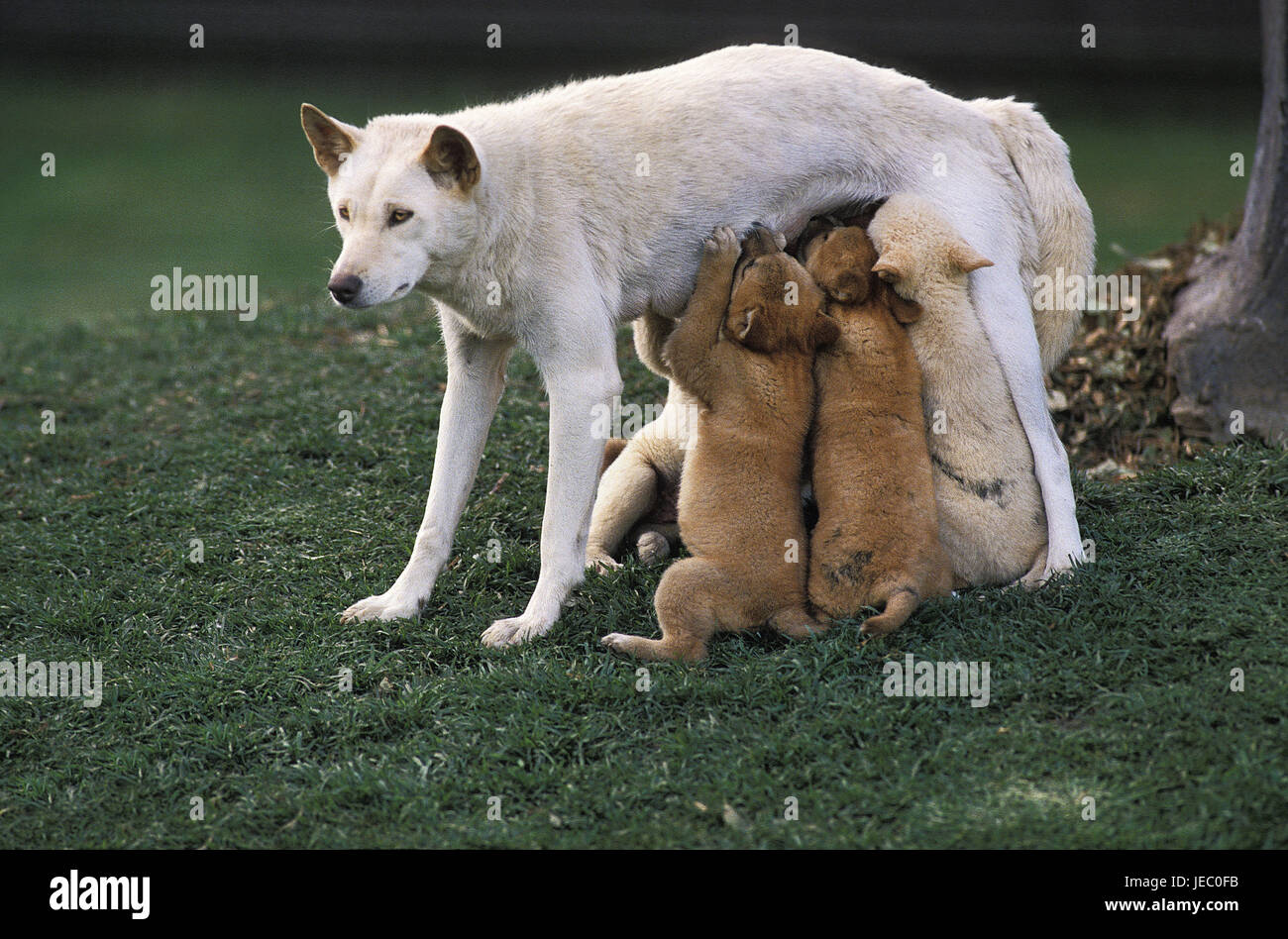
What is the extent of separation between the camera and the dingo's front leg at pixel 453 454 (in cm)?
522

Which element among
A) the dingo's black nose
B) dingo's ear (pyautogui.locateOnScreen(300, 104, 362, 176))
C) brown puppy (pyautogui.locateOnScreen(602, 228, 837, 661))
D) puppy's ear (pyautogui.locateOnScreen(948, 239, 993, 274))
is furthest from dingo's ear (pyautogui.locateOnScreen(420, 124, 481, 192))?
puppy's ear (pyautogui.locateOnScreen(948, 239, 993, 274))

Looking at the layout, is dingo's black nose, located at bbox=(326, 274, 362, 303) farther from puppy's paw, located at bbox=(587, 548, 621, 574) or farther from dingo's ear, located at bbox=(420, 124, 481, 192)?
puppy's paw, located at bbox=(587, 548, 621, 574)

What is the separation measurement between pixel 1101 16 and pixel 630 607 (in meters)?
14.6

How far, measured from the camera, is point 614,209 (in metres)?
5.02

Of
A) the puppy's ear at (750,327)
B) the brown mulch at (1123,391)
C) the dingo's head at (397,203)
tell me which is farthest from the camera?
the brown mulch at (1123,391)

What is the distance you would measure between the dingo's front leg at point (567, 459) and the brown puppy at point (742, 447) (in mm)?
299

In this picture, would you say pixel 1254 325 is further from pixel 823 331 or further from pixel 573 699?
pixel 573 699

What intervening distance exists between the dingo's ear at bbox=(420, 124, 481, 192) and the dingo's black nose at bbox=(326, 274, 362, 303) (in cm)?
49

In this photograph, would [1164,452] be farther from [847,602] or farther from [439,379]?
[439,379]

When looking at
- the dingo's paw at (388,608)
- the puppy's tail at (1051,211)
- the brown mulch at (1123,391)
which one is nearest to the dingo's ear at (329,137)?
the dingo's paw at (388,608)

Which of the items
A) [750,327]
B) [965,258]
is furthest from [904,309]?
[750,327]

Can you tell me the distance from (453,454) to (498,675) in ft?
3.56

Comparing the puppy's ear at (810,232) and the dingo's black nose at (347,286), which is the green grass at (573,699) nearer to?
the dingo's black nose at (347,286)

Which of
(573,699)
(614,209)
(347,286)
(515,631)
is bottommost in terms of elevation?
(573,699)
